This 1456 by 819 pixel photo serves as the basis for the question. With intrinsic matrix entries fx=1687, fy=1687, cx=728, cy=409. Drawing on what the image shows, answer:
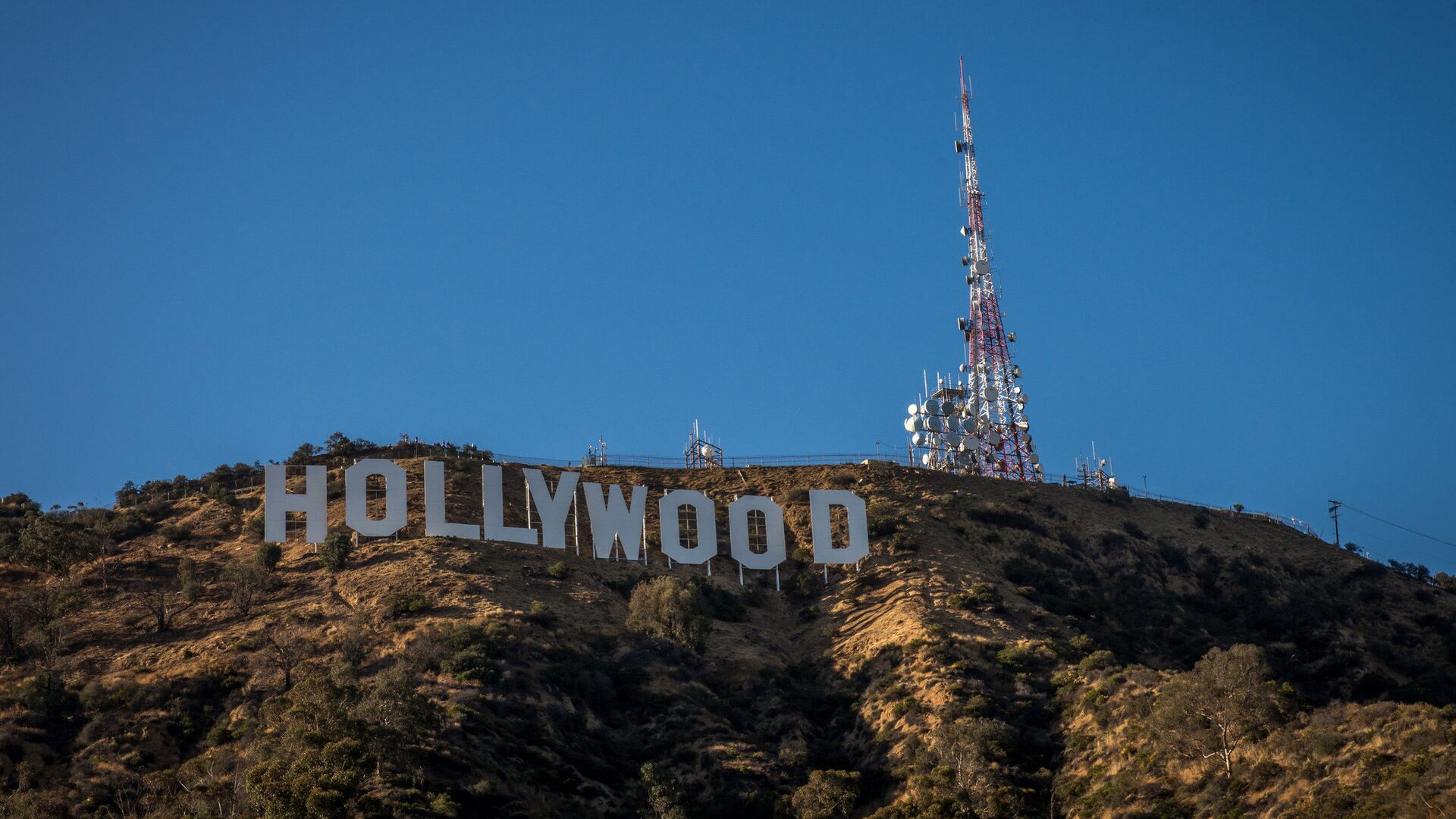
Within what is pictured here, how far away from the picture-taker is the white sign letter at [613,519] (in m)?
76.4

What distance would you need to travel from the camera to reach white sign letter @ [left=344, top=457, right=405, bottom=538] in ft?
240

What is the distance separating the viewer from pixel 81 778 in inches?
2229

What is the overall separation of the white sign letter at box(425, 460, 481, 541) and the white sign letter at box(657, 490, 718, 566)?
856 cm

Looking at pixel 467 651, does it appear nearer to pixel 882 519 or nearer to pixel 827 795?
pixel 827 795

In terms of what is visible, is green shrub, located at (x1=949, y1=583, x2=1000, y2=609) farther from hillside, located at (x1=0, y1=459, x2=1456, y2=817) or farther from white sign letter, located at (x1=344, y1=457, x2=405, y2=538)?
white sign letter, located at (x1=344, y1=457, x2=405, y2=538)

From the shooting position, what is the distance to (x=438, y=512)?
74188 millimetres

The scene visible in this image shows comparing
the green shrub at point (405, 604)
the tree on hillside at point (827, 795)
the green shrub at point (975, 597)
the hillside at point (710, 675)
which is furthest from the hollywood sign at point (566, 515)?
the tree on hillside at point (827, 795)

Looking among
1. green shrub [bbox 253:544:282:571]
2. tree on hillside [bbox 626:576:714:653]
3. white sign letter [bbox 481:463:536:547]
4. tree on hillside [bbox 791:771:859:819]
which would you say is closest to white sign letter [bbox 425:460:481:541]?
white sign letter [bbox 481:463:536:547]

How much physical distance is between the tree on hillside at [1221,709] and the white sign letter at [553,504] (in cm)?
2831

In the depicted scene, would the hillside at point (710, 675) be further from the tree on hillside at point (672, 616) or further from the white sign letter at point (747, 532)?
the white sign letter at point (747, 532)

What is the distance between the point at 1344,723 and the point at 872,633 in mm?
22284

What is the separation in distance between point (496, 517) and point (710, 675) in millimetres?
13215

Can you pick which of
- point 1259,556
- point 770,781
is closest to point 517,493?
point 770,781

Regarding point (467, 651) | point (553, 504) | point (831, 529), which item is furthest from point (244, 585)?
point (831, 529)
